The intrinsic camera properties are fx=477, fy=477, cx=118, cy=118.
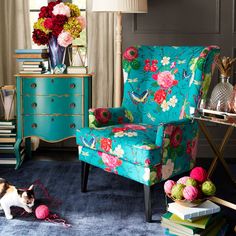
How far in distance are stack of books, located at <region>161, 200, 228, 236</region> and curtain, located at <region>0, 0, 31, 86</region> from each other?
2573 millimetres

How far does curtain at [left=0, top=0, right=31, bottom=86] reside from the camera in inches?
179

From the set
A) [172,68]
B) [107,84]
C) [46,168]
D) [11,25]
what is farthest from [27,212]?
[11,25]

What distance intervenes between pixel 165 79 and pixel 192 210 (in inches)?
47.4

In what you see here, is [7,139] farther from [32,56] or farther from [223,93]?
[223,93]

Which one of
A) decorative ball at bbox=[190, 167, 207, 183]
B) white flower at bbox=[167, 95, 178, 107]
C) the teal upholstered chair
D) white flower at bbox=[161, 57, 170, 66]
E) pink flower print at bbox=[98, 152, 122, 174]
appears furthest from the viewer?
white flower at bbox=[161, 57, 170, 66]

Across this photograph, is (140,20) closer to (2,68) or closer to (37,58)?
(37,58)

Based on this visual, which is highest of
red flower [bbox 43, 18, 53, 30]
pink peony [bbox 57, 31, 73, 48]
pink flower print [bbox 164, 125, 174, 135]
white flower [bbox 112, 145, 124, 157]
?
red flower [bbox 43, 18, 53, 30]

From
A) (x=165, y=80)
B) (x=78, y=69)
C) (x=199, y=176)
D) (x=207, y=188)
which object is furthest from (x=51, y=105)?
(x=207, y=188)

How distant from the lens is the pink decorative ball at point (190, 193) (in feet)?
8.32

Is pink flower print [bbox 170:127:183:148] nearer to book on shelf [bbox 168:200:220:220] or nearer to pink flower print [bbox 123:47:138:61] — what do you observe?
book on shelf [bbox 168:200:220:220]

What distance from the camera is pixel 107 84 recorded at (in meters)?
4.64

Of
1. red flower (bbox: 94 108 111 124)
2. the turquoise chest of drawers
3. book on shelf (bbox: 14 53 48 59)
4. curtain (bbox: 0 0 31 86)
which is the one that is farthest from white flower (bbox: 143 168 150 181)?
curtain (bbox: 0 0 31 86)

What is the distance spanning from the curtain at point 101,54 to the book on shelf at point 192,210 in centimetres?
218

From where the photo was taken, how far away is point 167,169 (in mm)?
2996
